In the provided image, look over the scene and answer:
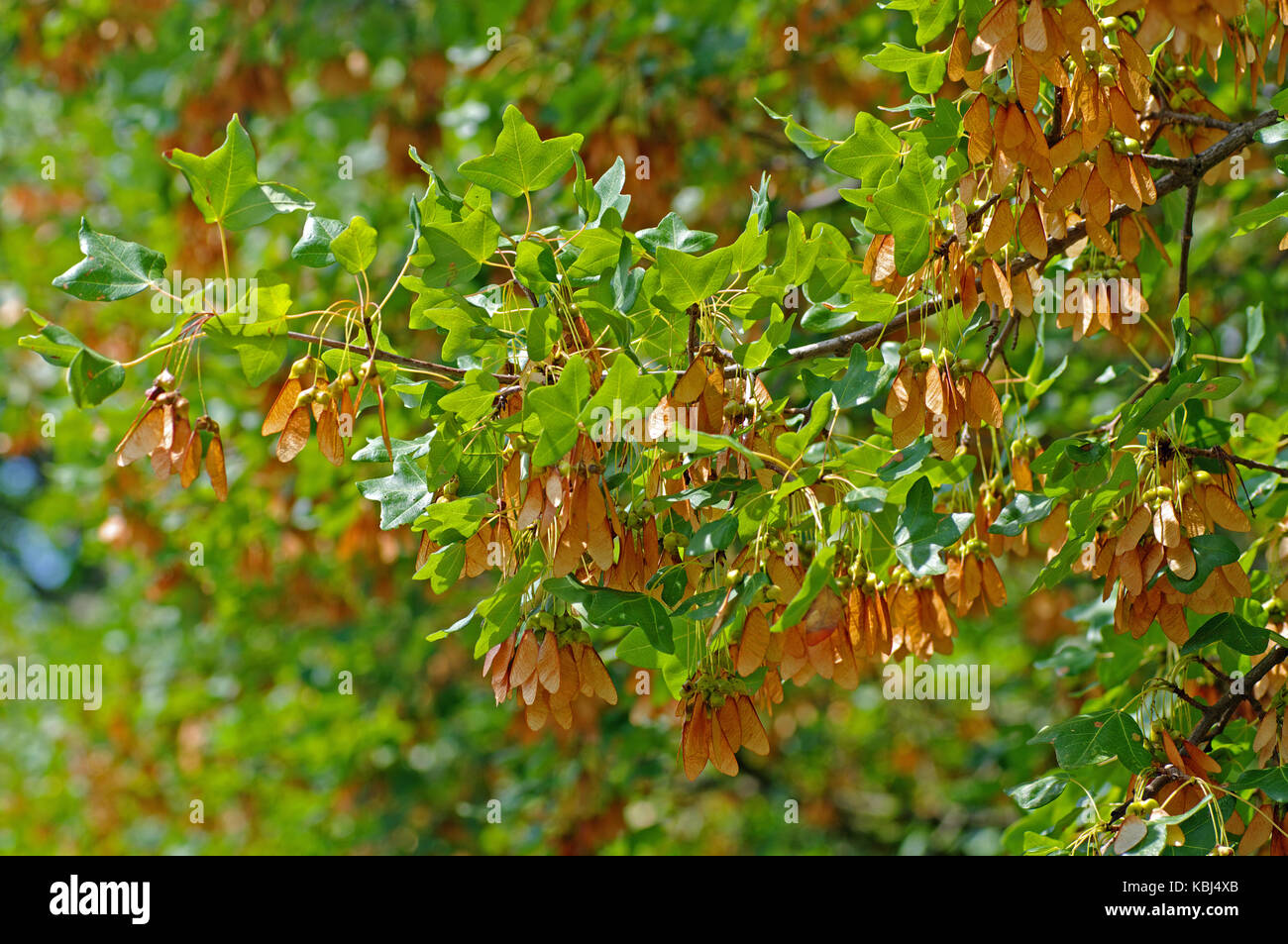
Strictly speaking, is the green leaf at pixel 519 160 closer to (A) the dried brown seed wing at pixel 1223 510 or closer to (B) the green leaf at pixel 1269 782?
(A) the dried brown seed wing at pixel 1223 510

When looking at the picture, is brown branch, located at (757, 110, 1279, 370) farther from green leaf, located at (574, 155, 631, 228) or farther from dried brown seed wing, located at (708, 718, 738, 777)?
dried brown seed wing, located at (708, 718, 738, 777)

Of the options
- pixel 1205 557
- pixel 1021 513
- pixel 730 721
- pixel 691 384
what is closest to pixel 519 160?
pixel 691 384

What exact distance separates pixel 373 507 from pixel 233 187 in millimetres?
2370

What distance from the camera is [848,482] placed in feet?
5.32

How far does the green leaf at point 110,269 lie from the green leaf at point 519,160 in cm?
49

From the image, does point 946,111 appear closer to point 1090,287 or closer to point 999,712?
point 1090,287

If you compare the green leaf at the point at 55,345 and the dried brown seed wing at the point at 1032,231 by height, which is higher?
the dried brown seed wing at the point at 1032,231

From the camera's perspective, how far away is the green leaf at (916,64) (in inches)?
69.1

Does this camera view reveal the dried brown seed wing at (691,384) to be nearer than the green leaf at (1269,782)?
Yes

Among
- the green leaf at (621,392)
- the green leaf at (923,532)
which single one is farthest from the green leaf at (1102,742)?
the green leaf at (621,392)

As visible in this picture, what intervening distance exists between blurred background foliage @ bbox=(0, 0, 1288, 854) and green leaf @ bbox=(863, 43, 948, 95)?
855 millimetres

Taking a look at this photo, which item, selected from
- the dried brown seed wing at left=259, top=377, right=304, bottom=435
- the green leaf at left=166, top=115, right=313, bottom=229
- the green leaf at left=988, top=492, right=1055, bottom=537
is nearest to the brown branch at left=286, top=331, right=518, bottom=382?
the dried brown seed wing at left=259, top=377, right=304, bottom=435

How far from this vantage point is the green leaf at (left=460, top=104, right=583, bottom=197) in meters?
1.61

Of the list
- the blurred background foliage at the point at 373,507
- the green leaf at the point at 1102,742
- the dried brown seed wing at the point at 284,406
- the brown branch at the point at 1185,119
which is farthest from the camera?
the blurred background foliage at the point at 373,507
